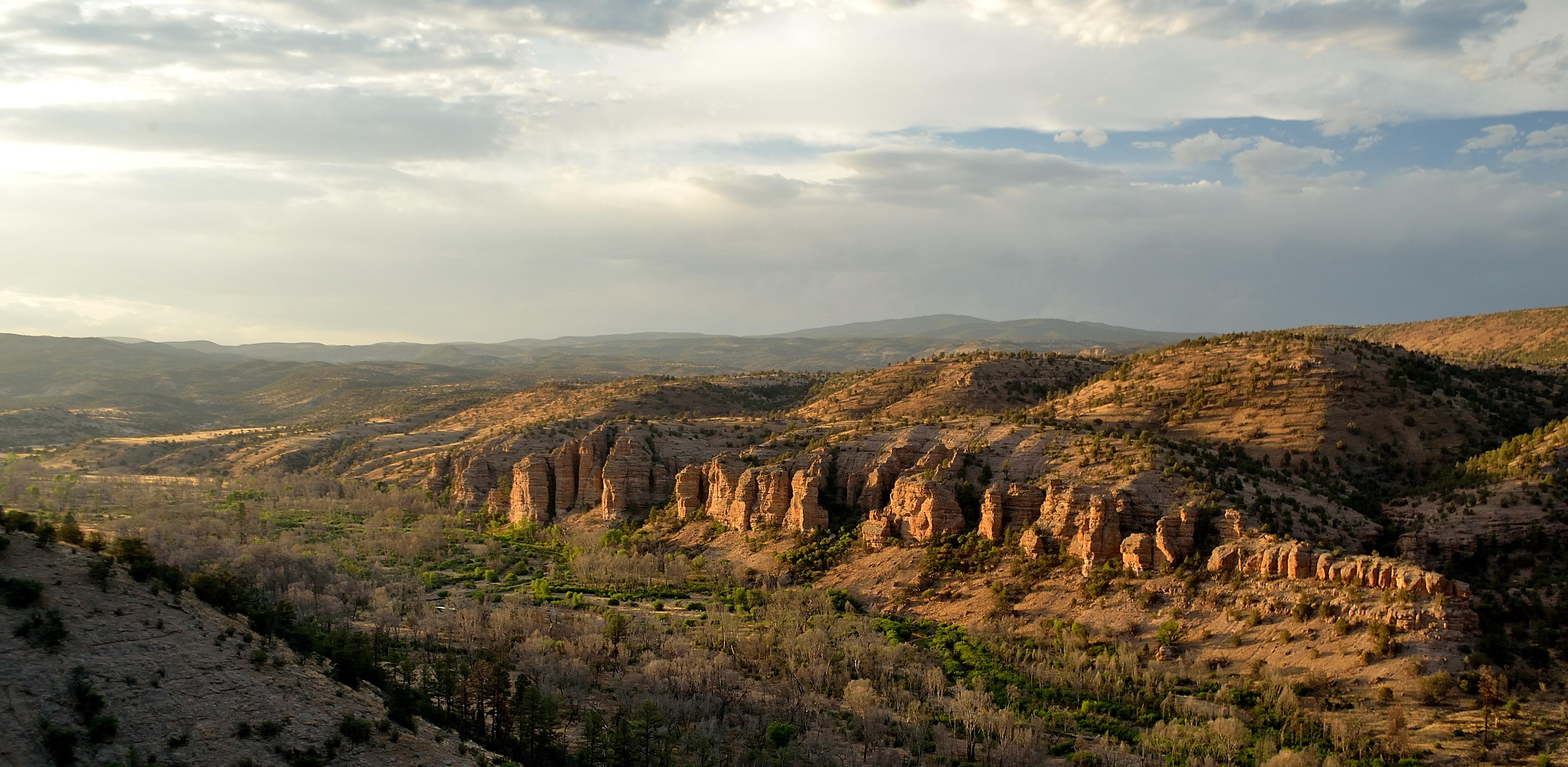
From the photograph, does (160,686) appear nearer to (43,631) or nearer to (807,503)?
(43,631)

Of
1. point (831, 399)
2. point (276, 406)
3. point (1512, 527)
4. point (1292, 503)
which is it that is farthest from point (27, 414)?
point (1512, 527)

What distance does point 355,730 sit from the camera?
23656 mm

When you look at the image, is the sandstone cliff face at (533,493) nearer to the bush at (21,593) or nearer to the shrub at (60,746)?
the bush at (21,593)

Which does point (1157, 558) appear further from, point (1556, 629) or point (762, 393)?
point (762, 393)

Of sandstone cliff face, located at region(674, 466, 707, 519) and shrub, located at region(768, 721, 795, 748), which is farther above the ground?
sandstone cliff face, located at region(674, 466, 707, 519)

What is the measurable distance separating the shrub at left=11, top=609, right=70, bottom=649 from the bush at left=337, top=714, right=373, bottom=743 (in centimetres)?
728

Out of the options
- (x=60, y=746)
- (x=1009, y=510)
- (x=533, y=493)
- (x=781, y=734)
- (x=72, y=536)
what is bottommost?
(x=781, y=734)

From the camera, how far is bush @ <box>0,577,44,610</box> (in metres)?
22.8

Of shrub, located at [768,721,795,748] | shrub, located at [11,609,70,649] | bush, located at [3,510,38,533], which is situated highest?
bush, located at [3,510,38,533]

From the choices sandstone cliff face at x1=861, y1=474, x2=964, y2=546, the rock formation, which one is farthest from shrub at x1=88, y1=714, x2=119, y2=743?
the rock formation

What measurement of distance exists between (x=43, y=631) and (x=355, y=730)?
819cm

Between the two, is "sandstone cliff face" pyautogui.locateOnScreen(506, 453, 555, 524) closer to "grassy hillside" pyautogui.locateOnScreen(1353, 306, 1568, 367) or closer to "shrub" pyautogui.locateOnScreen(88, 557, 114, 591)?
"shrub" pyautogui.locateOnScreen(88, 557, 114, 591)

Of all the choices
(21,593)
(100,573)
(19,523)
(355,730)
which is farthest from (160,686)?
(19,523)

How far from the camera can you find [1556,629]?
3025 cm
